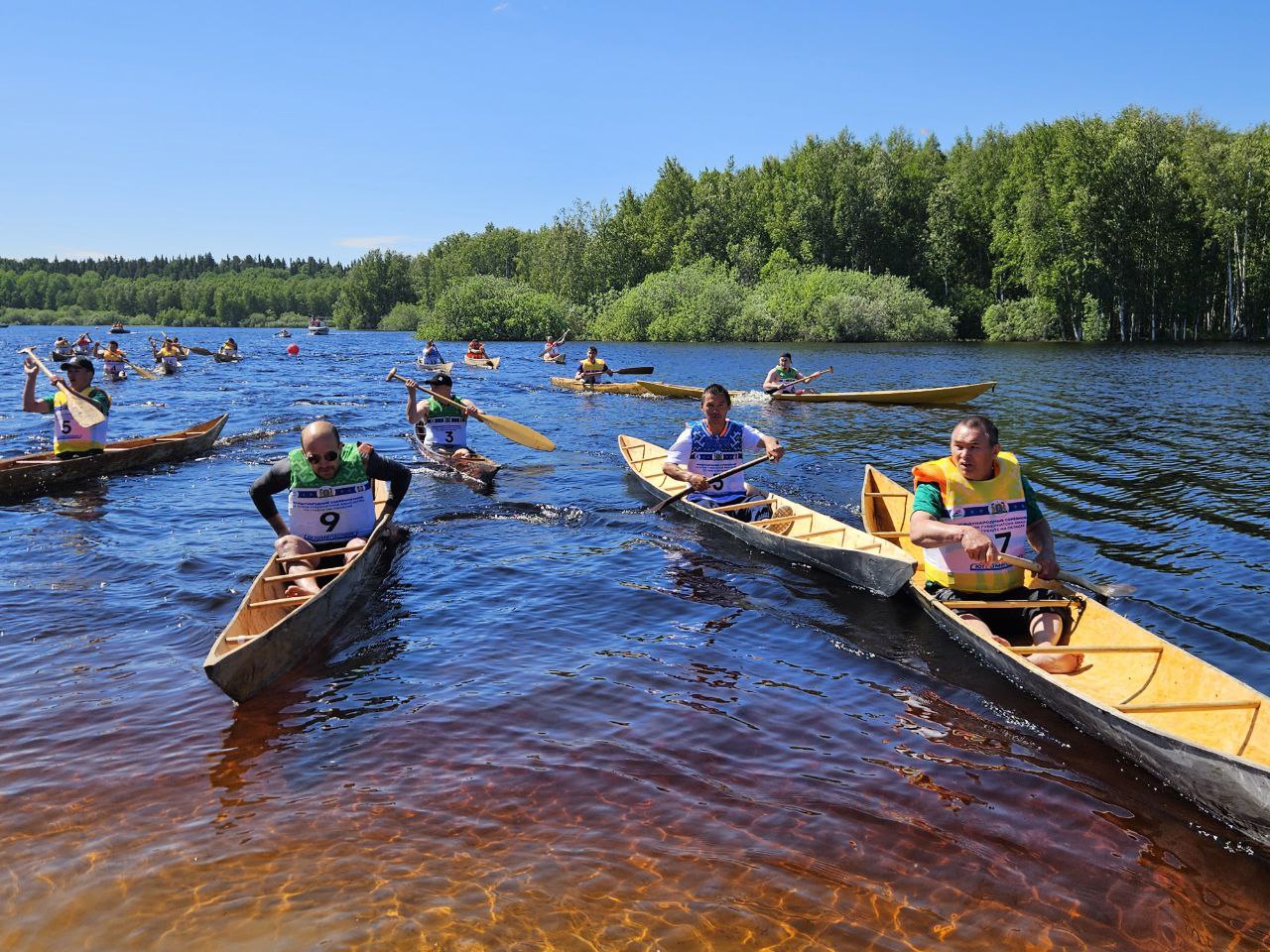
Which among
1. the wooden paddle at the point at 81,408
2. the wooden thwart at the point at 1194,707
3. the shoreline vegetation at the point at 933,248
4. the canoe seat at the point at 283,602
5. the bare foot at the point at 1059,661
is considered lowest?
the bare foot at the point at 1059,661

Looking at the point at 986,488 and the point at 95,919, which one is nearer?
the point at 95,919

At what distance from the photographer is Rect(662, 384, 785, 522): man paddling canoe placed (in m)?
11.4

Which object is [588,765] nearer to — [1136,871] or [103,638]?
[1136,871]

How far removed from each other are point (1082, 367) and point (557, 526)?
33391 millimetres

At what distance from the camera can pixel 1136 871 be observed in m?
4.81

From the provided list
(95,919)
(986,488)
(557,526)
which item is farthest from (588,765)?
(557,526)

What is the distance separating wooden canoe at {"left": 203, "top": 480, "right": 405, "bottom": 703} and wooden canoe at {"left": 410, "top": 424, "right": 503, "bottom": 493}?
16.2 ft

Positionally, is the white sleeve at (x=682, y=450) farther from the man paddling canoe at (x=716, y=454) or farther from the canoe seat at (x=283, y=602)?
the canoe seat at (x=283, y=602)

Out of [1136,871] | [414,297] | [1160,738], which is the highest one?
[414,297]

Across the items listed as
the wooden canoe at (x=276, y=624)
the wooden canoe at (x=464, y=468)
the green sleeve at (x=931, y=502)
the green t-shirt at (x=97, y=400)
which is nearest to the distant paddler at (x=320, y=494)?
the wooden canoe at (x=276, y=624)

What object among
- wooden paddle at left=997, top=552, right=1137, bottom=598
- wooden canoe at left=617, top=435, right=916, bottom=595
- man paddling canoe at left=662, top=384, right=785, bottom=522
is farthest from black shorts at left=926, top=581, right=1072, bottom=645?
man paddling canoe at left=662, top=384, right=785, bottom=522

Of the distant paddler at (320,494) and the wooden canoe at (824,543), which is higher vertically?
the distant paddler at (320,494)

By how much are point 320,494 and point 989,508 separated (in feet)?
20.5

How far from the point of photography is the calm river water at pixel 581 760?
4.41 m
